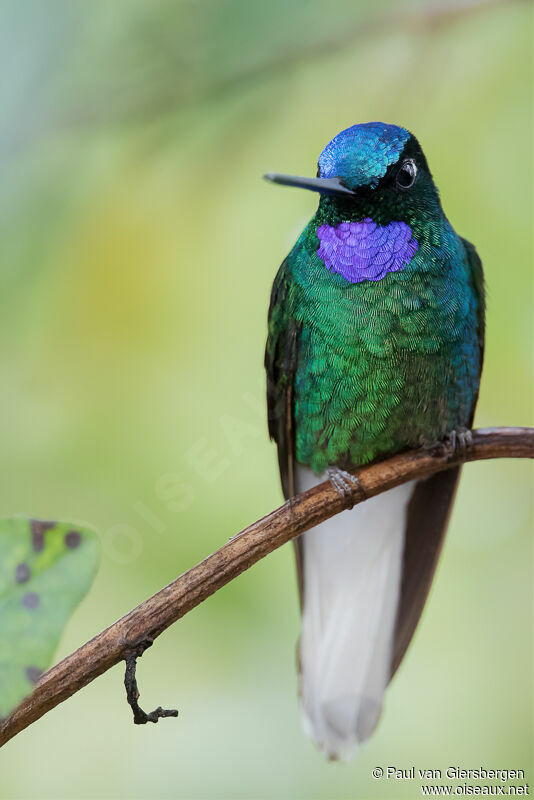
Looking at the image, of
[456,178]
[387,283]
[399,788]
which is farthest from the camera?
[456,178]

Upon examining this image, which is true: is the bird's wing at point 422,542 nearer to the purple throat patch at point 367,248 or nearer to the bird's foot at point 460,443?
the bird's foot at point 460,443

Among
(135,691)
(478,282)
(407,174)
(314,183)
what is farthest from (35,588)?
(478,282)

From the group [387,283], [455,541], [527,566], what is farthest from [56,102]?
[527,566]

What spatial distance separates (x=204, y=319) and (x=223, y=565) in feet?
2.37

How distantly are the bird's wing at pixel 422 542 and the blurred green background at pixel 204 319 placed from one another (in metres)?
0.19

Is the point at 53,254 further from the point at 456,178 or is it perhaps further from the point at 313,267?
the point at 456,178

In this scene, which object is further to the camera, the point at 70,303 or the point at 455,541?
the point at 455,541

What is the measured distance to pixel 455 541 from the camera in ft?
5.55

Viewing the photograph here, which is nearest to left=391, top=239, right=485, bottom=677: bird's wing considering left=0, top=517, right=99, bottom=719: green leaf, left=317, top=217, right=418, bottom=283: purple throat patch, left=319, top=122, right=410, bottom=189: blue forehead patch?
left=317, top=217, right=418, bottom=283: purple throat patch

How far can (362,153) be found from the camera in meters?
1.04

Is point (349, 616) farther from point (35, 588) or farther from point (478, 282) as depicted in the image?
point (35, 588)

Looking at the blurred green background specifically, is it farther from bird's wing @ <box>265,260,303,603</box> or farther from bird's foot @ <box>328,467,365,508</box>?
bird's foot @ <box>328,467,365,508</box>

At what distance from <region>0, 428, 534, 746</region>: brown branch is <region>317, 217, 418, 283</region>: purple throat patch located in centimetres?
28

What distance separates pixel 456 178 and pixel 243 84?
42 centimetres
